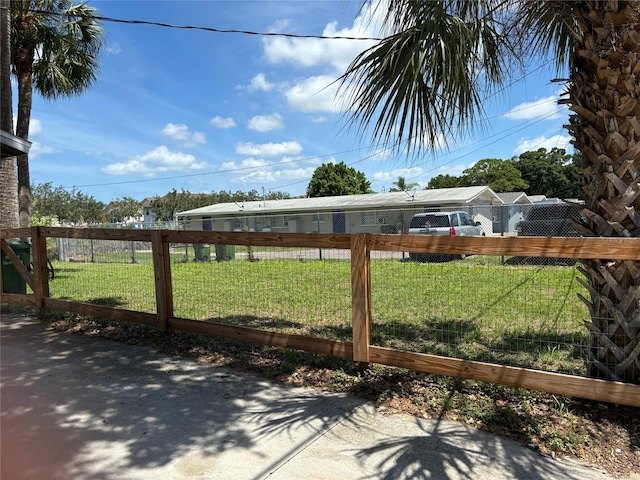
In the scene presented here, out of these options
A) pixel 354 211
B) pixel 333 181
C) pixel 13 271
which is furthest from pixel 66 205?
pixel 13 271

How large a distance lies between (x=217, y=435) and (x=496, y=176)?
51851mm

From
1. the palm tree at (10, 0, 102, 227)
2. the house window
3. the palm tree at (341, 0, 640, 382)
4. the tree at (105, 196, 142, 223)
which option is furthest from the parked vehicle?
the tree at (105, 196, 142, 223)

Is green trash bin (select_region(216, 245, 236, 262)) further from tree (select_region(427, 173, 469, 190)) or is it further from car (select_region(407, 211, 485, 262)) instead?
tree (select_region(427, 173, 469, 190))

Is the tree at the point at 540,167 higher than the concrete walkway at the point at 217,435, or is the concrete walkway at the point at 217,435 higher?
the tree at the point at 540,167

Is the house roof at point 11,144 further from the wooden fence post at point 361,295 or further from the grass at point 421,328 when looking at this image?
the wooden fence post at point 361,295

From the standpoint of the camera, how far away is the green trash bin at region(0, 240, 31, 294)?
7.12 metres

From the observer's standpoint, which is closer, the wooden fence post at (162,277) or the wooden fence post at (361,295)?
the wooden fence post at (361,295)

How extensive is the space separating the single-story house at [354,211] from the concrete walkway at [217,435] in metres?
17.0

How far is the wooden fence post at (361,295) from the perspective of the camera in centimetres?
373

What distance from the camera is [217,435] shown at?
2.91 m

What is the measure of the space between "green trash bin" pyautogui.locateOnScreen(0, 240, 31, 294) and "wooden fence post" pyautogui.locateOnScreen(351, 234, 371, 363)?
6485 millimetres

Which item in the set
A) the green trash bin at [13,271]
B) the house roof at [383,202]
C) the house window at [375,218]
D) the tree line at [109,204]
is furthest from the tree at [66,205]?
the green trash bin at [13,271]

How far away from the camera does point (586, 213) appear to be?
315cm

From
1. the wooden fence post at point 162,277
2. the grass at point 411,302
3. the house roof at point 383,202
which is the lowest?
the grass at point 411,302
